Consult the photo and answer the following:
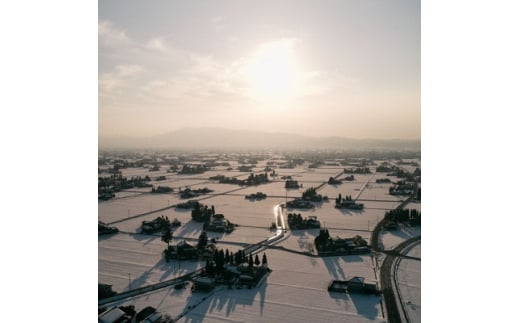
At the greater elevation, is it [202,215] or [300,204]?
[300,204]

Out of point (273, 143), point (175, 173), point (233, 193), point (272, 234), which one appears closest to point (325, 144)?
point (273, 143)

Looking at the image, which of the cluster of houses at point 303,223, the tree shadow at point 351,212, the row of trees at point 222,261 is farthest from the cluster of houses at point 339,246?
the tree shadow at point 351,212

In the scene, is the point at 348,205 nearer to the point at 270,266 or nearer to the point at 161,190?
the point at 270,266

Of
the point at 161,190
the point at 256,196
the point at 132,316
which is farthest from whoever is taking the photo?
the point at 161,190

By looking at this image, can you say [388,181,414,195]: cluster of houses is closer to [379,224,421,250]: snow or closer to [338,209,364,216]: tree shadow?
[338,209,364,216]: tree shadow

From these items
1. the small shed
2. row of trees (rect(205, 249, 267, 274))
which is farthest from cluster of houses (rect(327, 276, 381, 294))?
the small shed

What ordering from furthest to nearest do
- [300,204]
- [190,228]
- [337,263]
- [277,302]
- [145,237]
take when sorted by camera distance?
[300,204] → [190,228] → [145,237] → [337,263] → [277,302]

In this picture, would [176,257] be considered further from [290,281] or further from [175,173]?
[175,173]

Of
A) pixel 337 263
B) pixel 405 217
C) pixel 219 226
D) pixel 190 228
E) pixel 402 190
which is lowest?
pixel 337 263

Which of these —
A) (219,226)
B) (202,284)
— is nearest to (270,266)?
(202,284)
